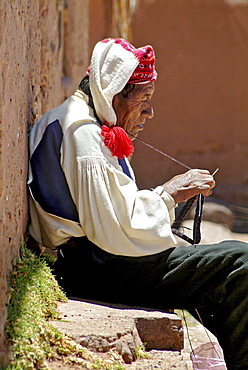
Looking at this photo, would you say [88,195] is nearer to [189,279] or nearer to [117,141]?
[117,141]

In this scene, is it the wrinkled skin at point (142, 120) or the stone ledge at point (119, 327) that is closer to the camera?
the stone ledge at point (119, 327)

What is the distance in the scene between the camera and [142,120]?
3.64 m

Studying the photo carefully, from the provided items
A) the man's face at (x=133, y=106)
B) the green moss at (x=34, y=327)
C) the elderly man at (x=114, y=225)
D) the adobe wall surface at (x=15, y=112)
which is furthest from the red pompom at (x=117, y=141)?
the green moss at (x=34, y=327)

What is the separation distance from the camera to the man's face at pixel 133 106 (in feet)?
11.5

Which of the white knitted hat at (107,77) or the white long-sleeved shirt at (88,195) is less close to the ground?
the white knitted hat at (107,77)

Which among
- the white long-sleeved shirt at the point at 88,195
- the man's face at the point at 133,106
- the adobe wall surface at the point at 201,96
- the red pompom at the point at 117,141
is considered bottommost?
the adobe wall surface at the point at 201,96

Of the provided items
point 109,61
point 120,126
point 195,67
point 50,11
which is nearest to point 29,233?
point 120,126

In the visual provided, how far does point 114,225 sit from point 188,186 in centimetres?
53

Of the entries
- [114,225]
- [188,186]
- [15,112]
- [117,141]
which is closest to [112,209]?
[114,225]

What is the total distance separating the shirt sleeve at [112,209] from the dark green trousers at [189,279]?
0.12m

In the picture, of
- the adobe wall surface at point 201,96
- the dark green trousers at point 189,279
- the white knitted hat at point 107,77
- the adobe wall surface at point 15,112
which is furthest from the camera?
the adobe wall surface at point 201,96

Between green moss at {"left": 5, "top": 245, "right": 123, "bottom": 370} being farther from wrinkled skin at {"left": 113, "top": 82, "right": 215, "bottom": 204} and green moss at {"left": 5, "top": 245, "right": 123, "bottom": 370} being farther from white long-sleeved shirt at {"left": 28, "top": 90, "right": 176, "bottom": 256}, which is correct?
wrinkled skin at {"left": 113, "top": 82, "right": 215, "bottom": 204}

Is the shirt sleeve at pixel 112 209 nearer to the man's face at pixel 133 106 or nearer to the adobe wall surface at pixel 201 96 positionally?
the man's face at pixel 133 106

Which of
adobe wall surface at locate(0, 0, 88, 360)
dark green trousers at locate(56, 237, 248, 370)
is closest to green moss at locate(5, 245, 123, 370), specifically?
adobe wall surface at locate(0, 0, 88, 360)
